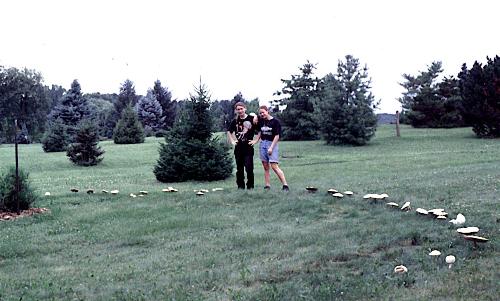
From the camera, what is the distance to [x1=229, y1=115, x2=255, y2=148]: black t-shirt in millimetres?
10609

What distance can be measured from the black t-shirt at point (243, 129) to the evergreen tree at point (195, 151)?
5409 mm

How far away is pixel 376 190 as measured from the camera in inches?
417

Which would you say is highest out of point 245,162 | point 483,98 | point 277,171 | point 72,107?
point 72,107

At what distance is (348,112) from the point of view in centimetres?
3027

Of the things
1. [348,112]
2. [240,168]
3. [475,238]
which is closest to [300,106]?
[348,112]

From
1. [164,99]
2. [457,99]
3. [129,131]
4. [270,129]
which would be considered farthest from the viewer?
[164,99]

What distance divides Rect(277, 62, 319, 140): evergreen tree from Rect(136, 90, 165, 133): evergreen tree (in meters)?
23.1

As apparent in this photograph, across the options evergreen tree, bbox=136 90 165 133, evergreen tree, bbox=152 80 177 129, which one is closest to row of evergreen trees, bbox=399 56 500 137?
evergreen tree, bbox=136 90 165 133

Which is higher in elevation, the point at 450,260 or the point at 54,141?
the point at 54,141

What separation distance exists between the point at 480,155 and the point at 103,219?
49.1 ft

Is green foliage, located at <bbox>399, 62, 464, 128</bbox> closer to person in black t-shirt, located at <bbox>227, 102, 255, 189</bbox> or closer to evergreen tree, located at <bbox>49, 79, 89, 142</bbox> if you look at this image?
evergreen tree, located at <bbox>49, 79, 89, 142</bbox>

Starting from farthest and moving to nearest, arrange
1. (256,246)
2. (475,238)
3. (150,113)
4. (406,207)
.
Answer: (150,113)
(406,207)
(256,246)
(475,238)

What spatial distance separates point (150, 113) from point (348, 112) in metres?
34.1

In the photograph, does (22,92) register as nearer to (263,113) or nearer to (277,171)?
(263,113)
